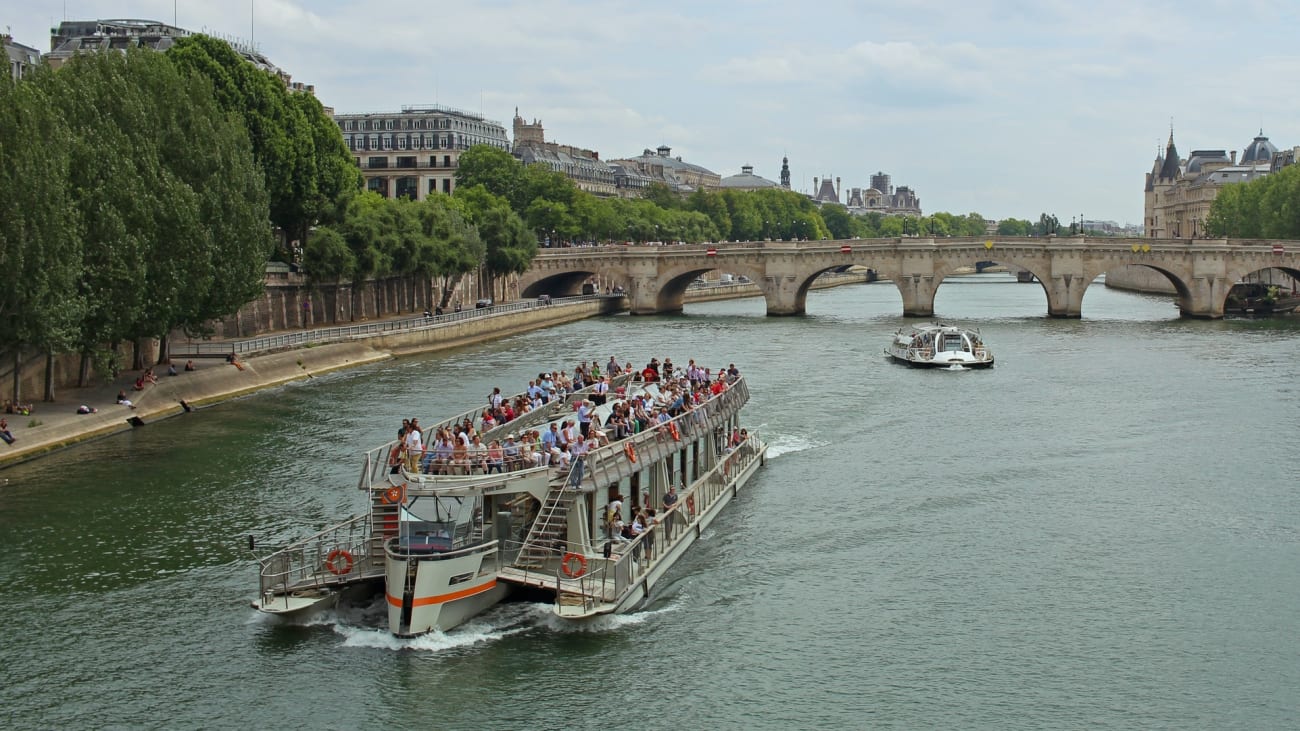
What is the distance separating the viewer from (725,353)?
8150 centimetres

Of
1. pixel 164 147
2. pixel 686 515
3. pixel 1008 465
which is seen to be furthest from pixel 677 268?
pixel 686 515

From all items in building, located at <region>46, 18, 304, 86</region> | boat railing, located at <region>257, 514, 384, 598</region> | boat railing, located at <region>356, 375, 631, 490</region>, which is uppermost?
building, located at <region>46, 18, 304, 86</region>

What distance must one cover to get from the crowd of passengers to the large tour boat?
0.21ft

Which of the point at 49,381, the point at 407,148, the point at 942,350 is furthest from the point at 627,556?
the point at 407,148

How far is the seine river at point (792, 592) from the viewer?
25.4 meters

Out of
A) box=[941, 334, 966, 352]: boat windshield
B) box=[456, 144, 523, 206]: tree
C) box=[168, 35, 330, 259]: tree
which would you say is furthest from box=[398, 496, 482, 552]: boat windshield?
box=[456, 144, 523, 206]: tree

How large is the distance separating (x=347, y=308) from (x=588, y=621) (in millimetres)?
64005

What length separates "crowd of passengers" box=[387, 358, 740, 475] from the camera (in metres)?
28.5

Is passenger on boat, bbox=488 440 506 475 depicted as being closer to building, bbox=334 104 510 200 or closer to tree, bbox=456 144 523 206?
tree, bbox=456 144 523 206

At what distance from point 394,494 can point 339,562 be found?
1.99 m

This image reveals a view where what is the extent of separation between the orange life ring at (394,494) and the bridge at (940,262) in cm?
8722

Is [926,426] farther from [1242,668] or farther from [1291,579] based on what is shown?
[1242,668]

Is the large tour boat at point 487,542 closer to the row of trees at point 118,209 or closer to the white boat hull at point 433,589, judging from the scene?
the white boat hull at point 433,589

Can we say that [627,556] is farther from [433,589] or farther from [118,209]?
[118,209]
